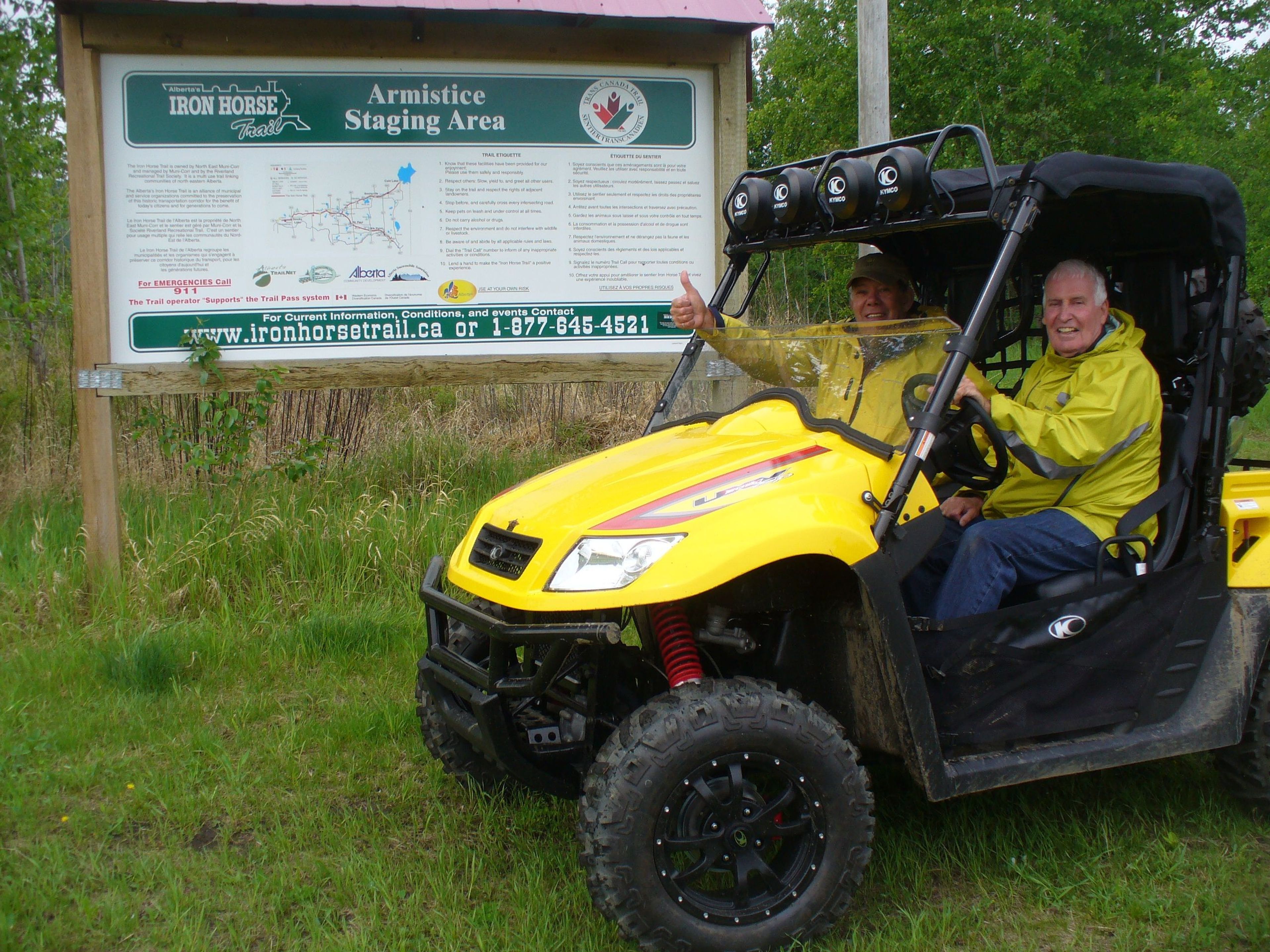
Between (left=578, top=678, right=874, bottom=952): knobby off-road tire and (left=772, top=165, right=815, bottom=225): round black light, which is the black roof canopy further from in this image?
(left=578, top=678, right=874, bottom=952): knobby off-road tire

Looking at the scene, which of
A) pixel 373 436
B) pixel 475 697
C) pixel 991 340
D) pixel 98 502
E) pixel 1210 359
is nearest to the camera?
pixel 475 697

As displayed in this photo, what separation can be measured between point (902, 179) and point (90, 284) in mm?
4019

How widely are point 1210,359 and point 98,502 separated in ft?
16.1

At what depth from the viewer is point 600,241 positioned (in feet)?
18.6

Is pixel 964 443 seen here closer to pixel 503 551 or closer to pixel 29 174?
pixel 503 551

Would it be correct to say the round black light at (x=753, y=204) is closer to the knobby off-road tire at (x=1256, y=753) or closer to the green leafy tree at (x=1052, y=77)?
the knobby off-road tire at (x=1256, y=753)

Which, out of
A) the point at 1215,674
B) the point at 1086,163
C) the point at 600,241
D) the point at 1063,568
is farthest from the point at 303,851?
the point at 600,241

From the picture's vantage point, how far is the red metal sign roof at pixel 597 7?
515cm

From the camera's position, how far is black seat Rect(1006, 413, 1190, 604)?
10.4ft

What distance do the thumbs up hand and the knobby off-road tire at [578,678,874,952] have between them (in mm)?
1576

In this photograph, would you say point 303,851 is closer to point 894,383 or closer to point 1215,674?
point 894,383

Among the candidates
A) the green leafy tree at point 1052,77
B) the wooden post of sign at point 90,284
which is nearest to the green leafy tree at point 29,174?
the wooden post of sign at point 90,284

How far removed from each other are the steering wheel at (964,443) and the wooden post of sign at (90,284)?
404cm

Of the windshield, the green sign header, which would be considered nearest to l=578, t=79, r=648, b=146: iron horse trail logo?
the green sign header
